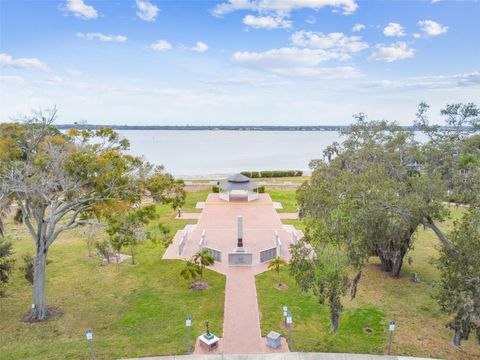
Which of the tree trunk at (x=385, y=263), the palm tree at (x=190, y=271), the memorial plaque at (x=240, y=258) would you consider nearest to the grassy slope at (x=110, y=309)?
the palm tree at (x=190, y=271)

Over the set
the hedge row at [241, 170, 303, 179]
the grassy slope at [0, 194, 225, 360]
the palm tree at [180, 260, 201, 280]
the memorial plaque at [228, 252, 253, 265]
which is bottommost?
the grassy slope at [0, 194, 225, 360]

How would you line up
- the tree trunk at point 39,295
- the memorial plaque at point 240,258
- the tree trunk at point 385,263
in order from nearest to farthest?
the tree trunk at point 39,295, the tree trunk at point 385,263, the memorial plaque at point 240,258

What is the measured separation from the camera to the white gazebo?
34.6 metres

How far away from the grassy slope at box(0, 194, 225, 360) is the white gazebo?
15.0m

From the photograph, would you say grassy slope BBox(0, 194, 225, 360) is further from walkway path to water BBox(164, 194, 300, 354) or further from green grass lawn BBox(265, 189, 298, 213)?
green grass lawn BBox(265, 189, 298, 213)

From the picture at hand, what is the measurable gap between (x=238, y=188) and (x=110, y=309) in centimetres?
2091

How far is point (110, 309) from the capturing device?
14602mm

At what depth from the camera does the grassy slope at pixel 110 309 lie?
11906 millimetres

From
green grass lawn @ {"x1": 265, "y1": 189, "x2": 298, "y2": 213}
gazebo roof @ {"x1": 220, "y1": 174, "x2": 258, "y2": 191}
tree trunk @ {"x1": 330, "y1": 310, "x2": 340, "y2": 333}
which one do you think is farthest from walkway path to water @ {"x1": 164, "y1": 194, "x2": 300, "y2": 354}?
tree trunk @ {"x1": 330, "y1": 310, "x2": 340, "y2": 333}

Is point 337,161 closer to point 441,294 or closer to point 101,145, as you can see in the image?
point 441,294

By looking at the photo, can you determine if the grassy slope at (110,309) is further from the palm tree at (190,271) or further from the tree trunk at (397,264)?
the tree trunk at (397,264)

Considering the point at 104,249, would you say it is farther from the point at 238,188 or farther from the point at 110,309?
the point at 238,188

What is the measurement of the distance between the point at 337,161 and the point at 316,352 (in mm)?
9350

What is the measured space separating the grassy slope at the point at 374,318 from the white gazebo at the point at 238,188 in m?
17.1
